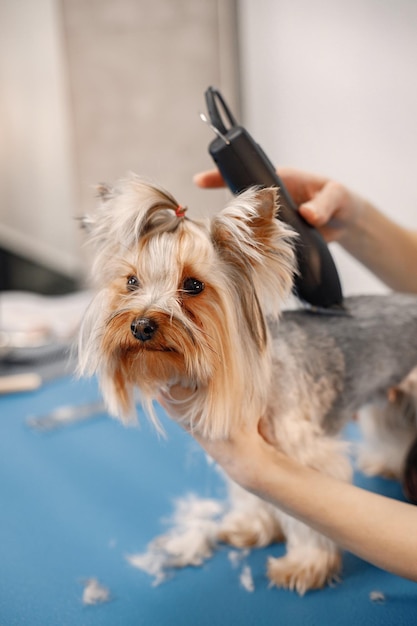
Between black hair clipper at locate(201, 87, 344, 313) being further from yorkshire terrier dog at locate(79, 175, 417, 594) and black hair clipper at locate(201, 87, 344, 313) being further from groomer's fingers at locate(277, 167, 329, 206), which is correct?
groomer's fingers at locate(277, 167, 329, 206)

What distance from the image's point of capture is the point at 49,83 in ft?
11.8

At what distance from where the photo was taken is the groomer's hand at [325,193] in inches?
55.6

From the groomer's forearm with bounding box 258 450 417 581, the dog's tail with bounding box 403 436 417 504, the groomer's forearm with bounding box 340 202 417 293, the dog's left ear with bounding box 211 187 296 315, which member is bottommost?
the dog's tail with bounding box 403 436 417 504

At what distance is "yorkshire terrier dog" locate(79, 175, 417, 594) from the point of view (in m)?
1.05

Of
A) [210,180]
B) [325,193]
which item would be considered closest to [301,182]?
[325,193]

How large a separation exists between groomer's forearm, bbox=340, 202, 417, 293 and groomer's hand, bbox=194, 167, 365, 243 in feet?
0.10

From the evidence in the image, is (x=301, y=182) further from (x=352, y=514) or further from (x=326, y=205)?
(x=352, y=514)

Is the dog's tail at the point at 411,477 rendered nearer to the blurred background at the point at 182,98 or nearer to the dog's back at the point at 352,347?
the dog's back at the point at 352,347

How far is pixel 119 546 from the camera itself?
133 centimetres

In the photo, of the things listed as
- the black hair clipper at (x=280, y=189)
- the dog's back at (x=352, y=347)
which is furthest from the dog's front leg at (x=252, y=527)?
the black hair clipper at (x=280, y=189)

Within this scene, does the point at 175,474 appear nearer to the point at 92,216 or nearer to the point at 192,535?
the point at 192,535

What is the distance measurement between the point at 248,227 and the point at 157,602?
71 cm

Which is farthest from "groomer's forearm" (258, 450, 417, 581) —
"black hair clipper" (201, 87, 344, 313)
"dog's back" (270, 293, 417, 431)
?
"black hair clipper" (201, 87, 344, 313)

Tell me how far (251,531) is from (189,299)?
1.92ft
